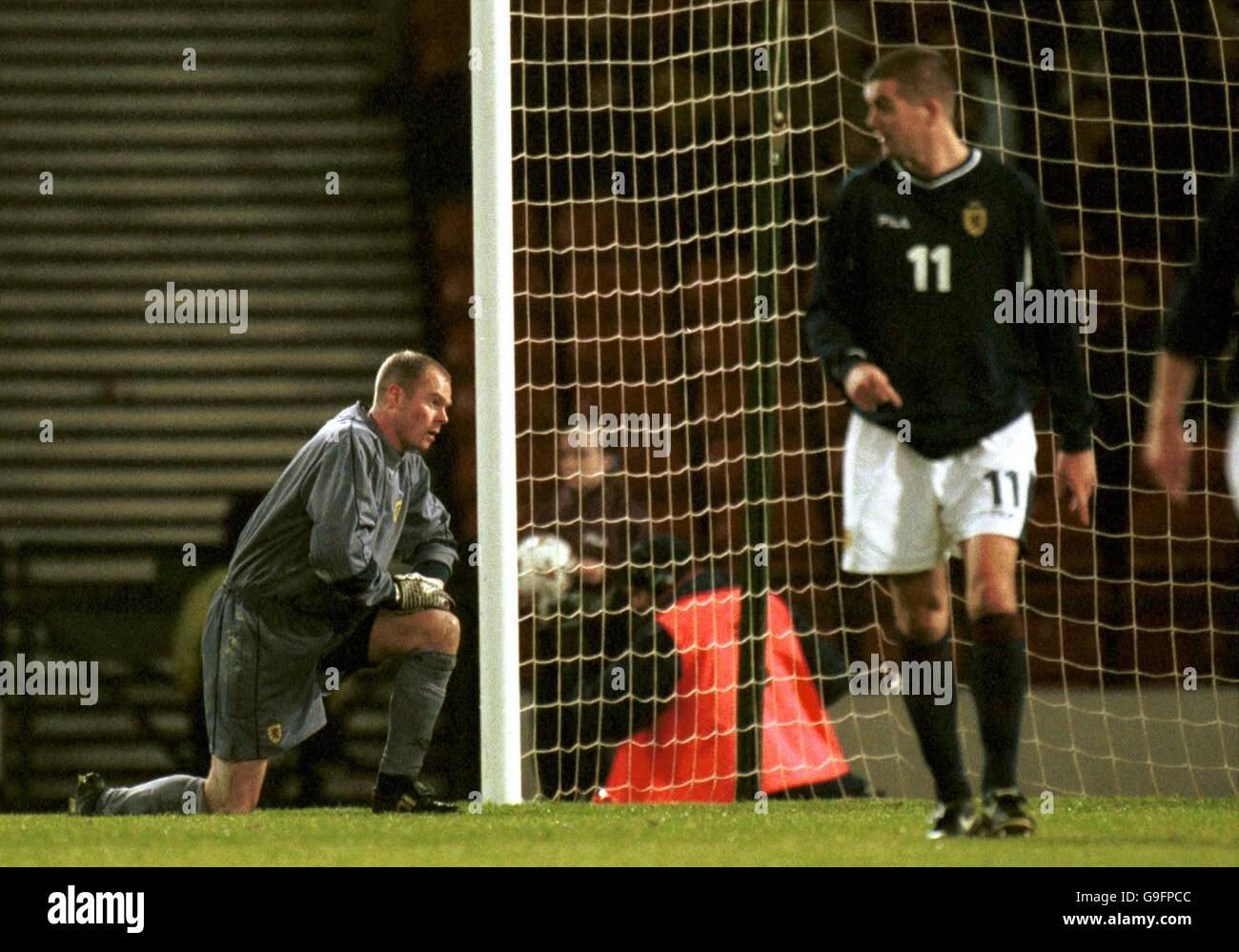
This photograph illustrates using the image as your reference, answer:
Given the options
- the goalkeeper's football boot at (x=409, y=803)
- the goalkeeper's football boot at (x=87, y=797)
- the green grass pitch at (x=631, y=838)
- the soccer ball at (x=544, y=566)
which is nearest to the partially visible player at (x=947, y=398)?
the green grass pitch at (x=631, y=838)

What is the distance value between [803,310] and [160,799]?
5.56 metres

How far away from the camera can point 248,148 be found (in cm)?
1043

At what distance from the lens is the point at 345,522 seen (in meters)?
6.03

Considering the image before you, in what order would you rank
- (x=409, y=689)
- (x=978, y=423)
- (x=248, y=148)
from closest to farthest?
(x=978, y=423)
(x=409, y=689)
(x=248, y=148)

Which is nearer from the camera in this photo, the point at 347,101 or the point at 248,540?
the point at 248,540

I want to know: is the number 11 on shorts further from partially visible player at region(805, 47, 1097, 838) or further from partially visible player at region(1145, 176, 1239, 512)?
partially visible player at region(1145, 176, 1239, 512)

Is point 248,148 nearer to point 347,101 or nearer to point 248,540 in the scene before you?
point 347,101

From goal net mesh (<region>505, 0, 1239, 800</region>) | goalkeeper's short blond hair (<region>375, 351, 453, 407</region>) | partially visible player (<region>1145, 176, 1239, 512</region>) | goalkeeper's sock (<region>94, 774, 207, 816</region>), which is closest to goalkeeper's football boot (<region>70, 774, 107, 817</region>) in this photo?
goalkeeper's sock (<region>94, 774, 207, 816</region>)

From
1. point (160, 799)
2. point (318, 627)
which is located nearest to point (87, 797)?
point (160, 799)

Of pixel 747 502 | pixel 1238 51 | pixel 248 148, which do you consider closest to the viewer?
pixel 747 502

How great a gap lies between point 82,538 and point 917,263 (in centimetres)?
591

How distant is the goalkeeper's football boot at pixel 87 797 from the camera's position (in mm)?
6688

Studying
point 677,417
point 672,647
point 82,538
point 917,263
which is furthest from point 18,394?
point 917,263
